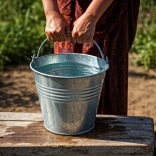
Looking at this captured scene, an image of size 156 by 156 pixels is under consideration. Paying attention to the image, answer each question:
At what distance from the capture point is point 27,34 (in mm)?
5336

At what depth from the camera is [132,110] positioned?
13.1 feet

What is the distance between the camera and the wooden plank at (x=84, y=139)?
2312 mm

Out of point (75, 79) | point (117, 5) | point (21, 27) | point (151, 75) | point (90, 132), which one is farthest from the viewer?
point (21, 27)

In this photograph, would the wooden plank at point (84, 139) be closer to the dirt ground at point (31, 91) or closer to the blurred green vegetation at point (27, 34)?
the dirt ground at point (31, 91)

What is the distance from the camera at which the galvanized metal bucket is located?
218 centimetres

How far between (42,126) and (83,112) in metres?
0.34

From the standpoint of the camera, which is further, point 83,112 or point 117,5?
point 117,5

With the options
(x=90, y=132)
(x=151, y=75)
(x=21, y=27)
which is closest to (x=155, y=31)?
(x=151, y=75)

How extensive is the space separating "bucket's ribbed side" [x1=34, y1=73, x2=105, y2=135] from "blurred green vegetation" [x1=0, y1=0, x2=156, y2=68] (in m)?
2.66

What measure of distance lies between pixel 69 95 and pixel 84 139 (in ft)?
1.06

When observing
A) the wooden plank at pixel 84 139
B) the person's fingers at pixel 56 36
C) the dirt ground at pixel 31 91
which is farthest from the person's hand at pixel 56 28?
the dirt ground at pixel 31 91

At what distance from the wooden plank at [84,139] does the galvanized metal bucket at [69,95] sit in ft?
0.22

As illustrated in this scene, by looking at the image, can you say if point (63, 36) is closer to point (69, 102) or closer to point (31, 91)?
point (69, 102)

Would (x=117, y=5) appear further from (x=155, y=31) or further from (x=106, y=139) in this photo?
(x=155, y=31)
